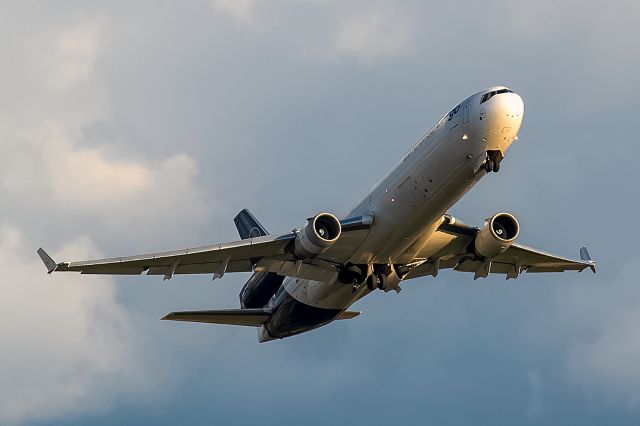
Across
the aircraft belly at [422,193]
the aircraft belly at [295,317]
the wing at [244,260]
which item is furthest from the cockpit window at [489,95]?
the aircraft belly at [295,317]

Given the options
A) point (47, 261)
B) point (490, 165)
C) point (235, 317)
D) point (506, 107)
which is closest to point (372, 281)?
point (490, 165)

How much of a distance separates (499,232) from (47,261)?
64.9 ft

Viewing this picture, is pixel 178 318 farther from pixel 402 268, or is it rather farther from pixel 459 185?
pixel 459 185

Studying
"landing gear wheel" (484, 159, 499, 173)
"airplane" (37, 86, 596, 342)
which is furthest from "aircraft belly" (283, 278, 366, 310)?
"landing gear wheel" (484, 159, 499, 173)

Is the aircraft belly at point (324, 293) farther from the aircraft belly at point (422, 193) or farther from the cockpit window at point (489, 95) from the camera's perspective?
the cockpit window at point (489, 95)

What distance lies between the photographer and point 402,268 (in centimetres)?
5878

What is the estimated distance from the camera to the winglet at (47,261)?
52250 millimetres

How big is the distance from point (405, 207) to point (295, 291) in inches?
377

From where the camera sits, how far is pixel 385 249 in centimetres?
5666

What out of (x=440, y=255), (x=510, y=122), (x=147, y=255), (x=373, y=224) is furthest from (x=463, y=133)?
(x=147, y=255)

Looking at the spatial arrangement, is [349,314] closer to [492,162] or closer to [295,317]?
[295,317]

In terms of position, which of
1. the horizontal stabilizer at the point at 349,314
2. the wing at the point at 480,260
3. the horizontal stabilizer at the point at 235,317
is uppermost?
the horizontal stabilizer at the point at 235,317

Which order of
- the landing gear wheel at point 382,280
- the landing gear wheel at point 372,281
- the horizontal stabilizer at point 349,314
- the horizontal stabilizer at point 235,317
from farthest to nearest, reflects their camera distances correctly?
the horizontal stabilizer at point 349,314 < the horizontal stabilizer at point 235,317 < the landing gear wheel at point 382,280 < the landing gear wheel at point 372,281

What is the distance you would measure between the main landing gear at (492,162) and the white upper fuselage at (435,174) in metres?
0.18
